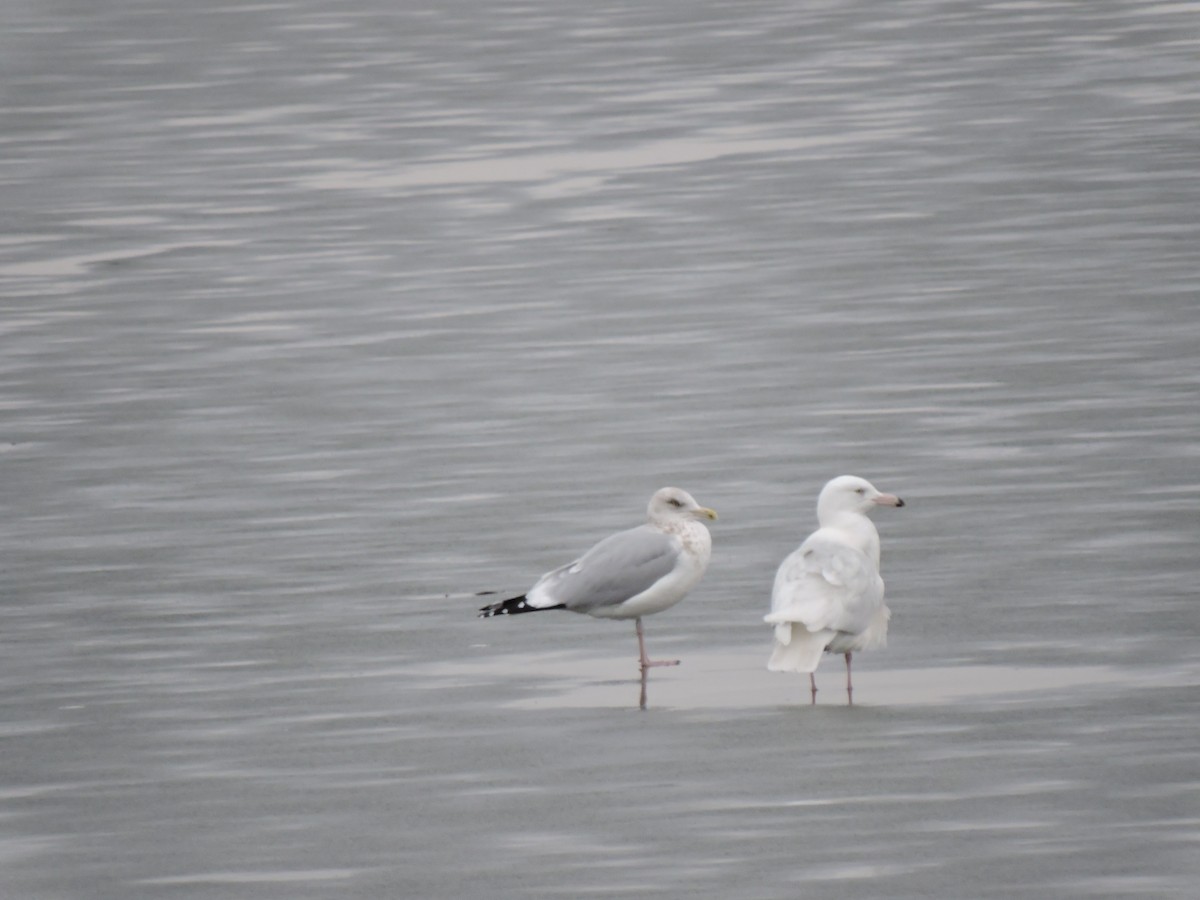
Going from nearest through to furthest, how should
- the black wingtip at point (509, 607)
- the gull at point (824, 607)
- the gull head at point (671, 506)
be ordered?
the gull at point (824, 607) < the black wingtip at point (509, 607) < the gull head at point (671, 506)

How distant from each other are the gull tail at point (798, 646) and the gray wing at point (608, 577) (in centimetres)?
80

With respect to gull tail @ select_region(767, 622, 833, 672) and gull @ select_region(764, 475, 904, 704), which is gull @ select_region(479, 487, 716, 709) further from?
gull tail @ select_region(767, 622, 833, 672)

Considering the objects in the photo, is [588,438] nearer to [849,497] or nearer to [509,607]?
[509,607]

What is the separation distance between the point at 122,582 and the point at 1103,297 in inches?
248

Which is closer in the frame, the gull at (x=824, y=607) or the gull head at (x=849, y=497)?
the gull at (x=824, y=607)

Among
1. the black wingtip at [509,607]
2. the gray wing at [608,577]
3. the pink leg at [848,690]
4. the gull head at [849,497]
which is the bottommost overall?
the pink leg at [848,690]

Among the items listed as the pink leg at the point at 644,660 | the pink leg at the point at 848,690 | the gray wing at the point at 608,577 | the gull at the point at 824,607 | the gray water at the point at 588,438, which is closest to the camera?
the gray water at the point at 588,438

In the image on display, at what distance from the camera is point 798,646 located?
8.13 metres

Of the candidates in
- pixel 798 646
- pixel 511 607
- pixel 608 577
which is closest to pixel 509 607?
pixel 511 607

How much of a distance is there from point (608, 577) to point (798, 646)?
93cm

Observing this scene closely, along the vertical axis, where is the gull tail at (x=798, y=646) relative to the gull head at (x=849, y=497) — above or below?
below

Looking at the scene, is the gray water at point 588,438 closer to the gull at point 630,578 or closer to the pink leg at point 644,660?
the pink leg at point 644,660

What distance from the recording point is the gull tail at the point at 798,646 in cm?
809

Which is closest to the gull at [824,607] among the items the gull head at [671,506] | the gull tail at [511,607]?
the gull head at [671,506]
